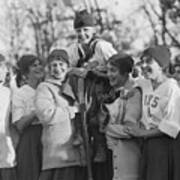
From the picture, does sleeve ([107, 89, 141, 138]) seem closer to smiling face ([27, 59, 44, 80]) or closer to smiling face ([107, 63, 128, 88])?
smiling face ([107, 63, 128, 88])

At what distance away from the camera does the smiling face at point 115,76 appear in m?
7.98

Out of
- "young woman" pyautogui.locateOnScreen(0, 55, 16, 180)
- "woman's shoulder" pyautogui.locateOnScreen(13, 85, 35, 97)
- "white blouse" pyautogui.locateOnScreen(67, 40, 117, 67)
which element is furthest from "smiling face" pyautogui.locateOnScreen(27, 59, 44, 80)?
"white blouse" pyautogui.locateOnScreen(67, 40, 117, 67)

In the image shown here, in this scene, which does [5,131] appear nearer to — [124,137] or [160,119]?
[124,137]

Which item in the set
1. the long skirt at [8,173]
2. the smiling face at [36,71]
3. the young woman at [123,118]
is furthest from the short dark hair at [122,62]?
the long skirt at [8,173]

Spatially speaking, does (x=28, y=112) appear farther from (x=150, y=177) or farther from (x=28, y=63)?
(x=150, y=177)

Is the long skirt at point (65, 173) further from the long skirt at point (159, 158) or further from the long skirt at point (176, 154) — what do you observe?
the long skirt at point (176, 154)

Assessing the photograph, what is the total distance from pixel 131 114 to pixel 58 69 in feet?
3.03

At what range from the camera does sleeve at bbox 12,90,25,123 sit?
336 inches

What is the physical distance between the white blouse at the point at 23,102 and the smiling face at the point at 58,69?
515 mm

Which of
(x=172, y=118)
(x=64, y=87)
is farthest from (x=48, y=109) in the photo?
(x=172, y=118)

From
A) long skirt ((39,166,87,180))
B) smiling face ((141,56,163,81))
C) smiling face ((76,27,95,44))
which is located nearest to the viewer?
smiling face ((141,56,163,81))

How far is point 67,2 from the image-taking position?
78.5ft

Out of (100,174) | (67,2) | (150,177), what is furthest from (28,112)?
(67,2)

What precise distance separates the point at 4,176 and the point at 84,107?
4.19 ft
